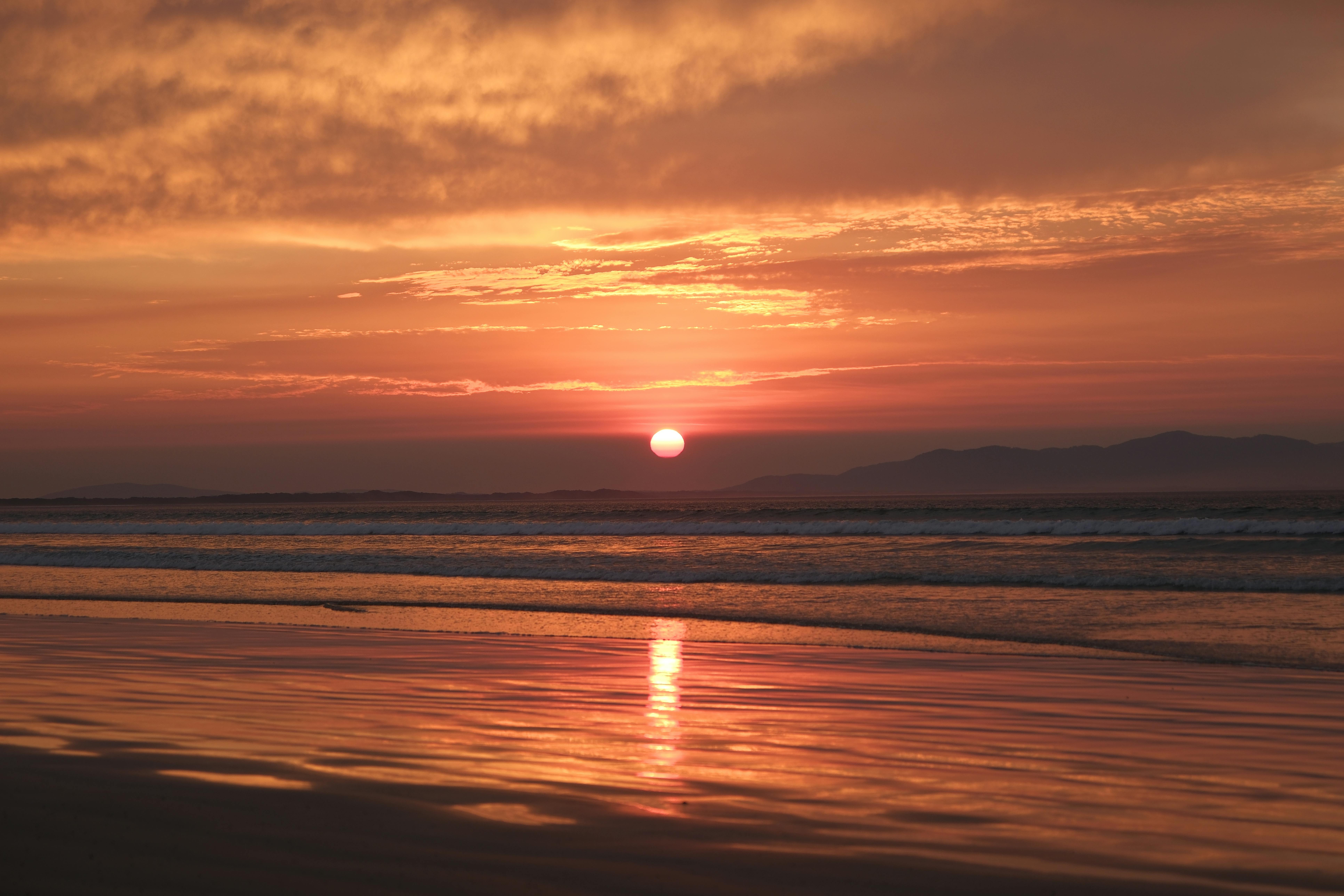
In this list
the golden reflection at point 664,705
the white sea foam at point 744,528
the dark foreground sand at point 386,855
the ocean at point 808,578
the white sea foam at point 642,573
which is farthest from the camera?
the white sea foam at point 744,528

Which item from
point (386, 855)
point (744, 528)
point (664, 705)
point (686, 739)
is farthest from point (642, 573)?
point (744, 528)

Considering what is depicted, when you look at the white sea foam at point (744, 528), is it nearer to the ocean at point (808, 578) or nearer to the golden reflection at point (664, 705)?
the ocean at point (808, 578)

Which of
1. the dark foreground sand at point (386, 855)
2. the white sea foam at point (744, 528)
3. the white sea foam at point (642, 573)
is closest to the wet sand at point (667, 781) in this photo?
the dark foreground sand at point (386, 855)

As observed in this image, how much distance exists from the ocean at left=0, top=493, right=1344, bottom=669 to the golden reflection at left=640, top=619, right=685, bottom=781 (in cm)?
112

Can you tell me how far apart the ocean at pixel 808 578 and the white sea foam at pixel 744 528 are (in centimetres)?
20

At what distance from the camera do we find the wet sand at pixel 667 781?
13.3 ft

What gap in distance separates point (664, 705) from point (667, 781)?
255 centimetres

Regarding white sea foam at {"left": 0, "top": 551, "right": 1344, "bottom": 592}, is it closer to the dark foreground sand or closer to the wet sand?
the wet sand

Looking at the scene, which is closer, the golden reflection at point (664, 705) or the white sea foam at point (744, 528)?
the golden reflection at point (664, 705)

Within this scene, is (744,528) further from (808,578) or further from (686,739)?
(686,739)

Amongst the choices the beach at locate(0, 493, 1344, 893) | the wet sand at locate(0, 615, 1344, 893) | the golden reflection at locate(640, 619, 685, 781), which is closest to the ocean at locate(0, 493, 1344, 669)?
the beach at locate(0, 493, 1344, 893)

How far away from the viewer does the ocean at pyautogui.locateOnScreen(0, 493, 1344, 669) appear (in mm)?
14234

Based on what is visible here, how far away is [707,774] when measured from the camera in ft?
18.7

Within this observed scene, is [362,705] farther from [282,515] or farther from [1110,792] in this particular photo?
[282,515]
